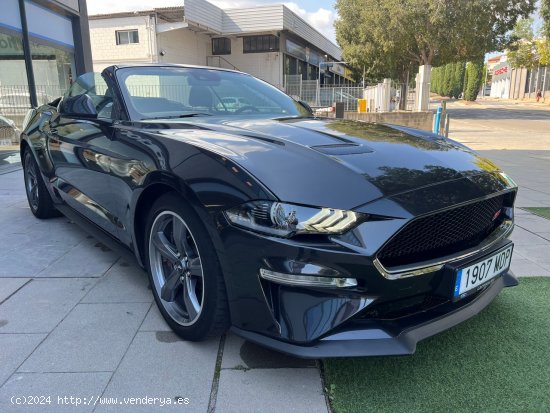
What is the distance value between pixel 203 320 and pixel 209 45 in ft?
93.0

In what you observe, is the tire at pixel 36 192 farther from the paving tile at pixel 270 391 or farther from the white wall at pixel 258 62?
the white wall at pixel 258 62

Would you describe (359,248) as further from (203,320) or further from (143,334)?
(143,334)

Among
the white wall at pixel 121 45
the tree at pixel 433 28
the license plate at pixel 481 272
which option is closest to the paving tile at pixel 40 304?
the license plate at pixel 481 272

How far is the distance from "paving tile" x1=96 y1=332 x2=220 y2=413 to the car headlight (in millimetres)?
806

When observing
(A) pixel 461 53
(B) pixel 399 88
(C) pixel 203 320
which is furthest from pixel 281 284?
(A) pixel 461 53

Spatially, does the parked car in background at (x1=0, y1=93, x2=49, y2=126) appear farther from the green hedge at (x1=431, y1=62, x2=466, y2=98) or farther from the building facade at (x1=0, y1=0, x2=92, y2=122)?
the green hedge at (x1=431, y1=62, x2=466, y2=98)

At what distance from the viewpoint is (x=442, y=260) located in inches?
75.4

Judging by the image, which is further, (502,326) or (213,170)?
(502,326)

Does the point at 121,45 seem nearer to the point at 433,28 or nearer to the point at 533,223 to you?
the point at 433,28

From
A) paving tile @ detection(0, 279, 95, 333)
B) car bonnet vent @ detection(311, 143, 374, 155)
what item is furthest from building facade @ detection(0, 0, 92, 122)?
car bonnet vent @ detection(311, 143, 374, 155)

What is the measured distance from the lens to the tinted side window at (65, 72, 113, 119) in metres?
3.07

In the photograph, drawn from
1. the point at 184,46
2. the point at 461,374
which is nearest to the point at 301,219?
the point at 461,374

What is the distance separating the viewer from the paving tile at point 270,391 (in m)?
1.90

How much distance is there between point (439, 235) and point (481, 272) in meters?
0.32
